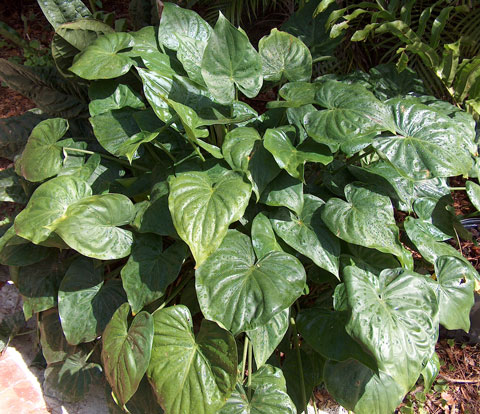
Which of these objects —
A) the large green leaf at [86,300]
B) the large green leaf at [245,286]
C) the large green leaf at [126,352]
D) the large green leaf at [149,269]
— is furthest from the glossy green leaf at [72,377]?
the large green leaf at [245,286]

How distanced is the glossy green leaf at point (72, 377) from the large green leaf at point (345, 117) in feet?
4.55

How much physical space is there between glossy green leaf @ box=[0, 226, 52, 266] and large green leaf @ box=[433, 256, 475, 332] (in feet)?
5.50

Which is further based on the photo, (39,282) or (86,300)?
(39,282)

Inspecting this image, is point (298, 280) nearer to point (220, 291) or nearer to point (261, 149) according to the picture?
point (220, 291)

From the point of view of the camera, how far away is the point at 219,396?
1.53 m

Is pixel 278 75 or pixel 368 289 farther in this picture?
pixel 278 75

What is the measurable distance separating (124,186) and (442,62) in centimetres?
167

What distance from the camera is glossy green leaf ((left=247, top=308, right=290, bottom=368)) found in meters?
1.60

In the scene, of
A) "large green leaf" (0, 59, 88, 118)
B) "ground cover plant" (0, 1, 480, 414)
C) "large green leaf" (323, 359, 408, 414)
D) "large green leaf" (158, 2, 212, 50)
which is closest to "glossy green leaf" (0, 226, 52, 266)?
"ground cover plant" (0, 1, 480, 414)

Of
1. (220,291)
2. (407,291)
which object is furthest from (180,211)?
(407,291)

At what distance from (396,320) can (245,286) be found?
0.49 m

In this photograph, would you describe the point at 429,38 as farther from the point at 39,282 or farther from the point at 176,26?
the point at 39,282

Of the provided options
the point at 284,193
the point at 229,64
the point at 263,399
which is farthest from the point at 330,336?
the point at 229,64

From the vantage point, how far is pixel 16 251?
6.54ft
